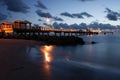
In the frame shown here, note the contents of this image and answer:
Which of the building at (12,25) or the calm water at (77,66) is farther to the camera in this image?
the building at (12,25)

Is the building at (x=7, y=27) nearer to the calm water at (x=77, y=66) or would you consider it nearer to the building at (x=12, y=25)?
the building at (x=12, y=25)

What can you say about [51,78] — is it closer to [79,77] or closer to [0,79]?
[79,77]

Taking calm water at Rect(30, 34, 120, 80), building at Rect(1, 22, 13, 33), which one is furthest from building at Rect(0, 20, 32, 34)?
calm water at Rect(30, 34, 120, 80)

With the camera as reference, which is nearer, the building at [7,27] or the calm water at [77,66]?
the calm water at [77,66]

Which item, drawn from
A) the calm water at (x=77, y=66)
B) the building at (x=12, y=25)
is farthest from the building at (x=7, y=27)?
the calm water at (x=77, y=66)

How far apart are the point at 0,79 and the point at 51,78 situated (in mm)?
3029

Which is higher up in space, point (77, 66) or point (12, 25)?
point (12, 25)

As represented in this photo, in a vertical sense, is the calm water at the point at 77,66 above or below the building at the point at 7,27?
below

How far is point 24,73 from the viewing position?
14.2 meters

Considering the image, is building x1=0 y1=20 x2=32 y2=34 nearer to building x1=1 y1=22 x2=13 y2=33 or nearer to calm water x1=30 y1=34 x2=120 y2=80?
building x1=1 y1=22 x2=13 y2=33

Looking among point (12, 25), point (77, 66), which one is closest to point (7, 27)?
point (12, 25)

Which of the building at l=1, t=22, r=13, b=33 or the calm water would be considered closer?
the calm water

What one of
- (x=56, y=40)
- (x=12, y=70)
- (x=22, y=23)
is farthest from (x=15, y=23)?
(x=12, y=70)

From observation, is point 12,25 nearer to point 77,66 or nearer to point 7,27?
Answer: point 7,27
